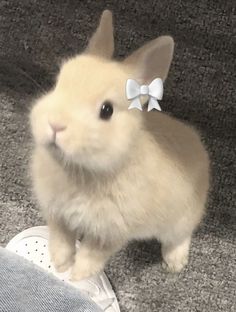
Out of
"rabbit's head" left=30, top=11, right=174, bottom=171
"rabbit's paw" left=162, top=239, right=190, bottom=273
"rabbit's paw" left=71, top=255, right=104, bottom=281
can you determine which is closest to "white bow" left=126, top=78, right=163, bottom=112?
"rabbit's head" left=30, top=11, right=174, bottom=171

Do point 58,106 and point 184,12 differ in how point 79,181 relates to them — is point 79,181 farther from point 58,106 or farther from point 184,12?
point 184,12

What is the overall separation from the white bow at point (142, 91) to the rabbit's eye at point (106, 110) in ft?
0.09

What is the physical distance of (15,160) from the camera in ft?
4.91

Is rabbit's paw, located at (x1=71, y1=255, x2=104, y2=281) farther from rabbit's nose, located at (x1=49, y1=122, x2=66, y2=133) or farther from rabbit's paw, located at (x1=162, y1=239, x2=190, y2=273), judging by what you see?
rabbit's nose, located at (x1=49, y1=122, x2=66, y2=133)

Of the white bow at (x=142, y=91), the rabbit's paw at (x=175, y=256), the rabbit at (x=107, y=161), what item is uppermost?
the white bow at (x=142, y=91)

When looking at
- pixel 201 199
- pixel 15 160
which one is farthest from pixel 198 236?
pixel 15 160

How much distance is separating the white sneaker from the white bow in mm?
529

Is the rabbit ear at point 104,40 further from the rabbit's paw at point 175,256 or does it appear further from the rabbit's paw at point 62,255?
the rabbit's paw at point 175,256

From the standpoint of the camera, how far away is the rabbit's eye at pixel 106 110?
2.86 ft

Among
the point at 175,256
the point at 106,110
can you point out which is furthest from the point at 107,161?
the point at 175,256

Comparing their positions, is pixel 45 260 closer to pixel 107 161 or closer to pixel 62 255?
pixel 62 255

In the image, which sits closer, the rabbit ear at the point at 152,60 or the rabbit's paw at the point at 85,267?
the rabbit ear at the point at 152,60

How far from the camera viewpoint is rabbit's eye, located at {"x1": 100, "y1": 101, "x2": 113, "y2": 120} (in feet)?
2.86

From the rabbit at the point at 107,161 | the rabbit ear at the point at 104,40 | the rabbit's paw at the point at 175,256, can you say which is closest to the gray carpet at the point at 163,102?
the rabbit's paw at the point at 175,256
